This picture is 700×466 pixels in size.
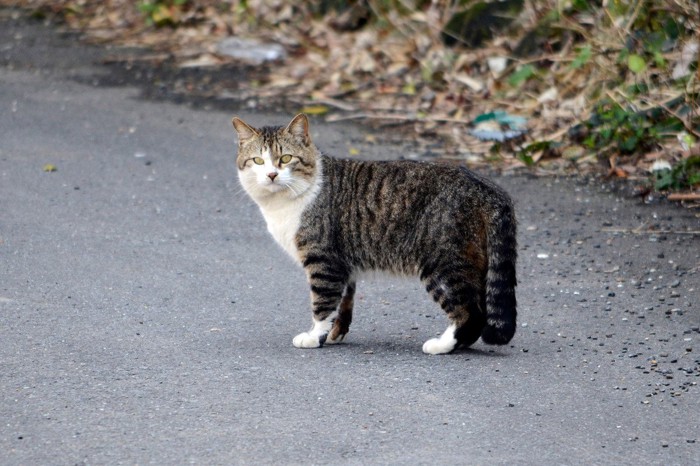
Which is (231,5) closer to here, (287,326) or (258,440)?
(287,326)

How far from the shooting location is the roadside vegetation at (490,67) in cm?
941

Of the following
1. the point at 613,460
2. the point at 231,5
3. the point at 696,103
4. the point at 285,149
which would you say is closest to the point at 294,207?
the point at 285,149

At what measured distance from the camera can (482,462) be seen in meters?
4.57

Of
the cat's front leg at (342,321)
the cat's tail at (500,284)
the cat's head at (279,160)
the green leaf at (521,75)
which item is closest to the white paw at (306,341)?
the cat's front leg at (342,321)

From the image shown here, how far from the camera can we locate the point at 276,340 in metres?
6.24

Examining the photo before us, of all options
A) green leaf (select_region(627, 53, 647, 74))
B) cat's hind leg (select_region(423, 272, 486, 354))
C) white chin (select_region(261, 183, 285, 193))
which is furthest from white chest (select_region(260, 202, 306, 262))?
green leaf (select_region(627, 53, 647, 74))

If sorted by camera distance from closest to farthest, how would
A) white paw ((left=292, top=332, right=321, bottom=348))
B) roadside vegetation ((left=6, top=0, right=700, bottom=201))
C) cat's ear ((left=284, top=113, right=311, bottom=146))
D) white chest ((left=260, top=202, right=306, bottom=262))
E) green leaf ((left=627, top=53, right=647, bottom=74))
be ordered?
white paw ((left=292, top=332, right=321, bottom=348))
white chest ((left=260, top=202, right=306, bottom=262))
cat's ear ((left=284, top=113, right=311, bottom=146))
green leaf ((left=627, top=53, right=647, bottom=74))
roadside vegetation ((left=6, top=0, right=700, bottom=201))

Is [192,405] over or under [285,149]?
under

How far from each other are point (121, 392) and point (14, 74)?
28.7 feet

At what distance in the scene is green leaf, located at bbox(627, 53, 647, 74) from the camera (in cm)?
919

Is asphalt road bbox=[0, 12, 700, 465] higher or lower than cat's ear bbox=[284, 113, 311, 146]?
lower

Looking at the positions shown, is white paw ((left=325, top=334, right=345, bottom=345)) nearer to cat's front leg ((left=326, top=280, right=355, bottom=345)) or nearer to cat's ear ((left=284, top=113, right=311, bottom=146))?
cat's front leg ((left=326, top=280, right=355, bottom=345))

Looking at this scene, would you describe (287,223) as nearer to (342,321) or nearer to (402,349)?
(342,321)

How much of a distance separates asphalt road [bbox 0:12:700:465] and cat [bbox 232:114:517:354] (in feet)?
0.71
